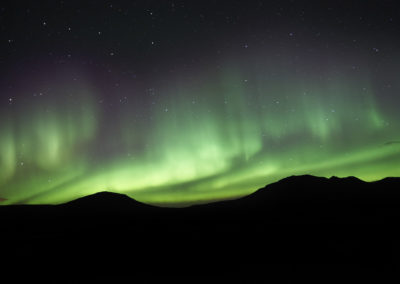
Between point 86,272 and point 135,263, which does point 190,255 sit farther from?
point 86,272

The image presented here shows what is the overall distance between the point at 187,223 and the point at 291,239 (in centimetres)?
1365

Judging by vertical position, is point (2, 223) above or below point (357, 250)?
above

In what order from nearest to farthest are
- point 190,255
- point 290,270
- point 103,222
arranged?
point 290,270 → point 190,255 → point 103,222

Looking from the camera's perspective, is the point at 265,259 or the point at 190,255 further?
the point at 190,255

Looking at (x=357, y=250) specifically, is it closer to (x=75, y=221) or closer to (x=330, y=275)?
(x=330, y=275)

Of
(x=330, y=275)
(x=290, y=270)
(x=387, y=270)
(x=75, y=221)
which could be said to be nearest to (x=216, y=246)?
(x=290, y=270)

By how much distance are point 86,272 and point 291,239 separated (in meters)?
15.1

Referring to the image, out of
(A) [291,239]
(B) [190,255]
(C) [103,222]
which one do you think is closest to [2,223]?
(C) [103,222]

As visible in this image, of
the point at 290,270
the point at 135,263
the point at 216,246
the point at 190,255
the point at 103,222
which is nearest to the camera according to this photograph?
the point at 290,270

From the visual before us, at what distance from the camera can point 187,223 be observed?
31484 mm

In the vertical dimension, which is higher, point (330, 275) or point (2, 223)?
point (2, 223)

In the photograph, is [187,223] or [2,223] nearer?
[187,223]

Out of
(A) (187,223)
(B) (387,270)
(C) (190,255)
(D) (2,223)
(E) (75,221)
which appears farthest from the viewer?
(D) (2,223)

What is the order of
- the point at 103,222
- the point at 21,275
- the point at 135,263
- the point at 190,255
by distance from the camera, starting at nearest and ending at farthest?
the point at 21,275 → the point at 135,263 → the point at 190,255 → the point at 103,222
